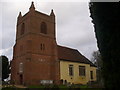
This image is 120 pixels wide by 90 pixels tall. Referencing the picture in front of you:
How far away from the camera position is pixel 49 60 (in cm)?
4106

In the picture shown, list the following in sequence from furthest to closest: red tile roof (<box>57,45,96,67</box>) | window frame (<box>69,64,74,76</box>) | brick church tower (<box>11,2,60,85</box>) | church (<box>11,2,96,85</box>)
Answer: red tile roof (<box>57,45,96,67</box>), window frame (<box>69,64,74,76</box>), church (<box>11,2,96,85</box>), brick church tower (<box>11,2,60,85</box>)

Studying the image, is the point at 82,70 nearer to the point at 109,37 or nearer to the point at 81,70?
the point at 81,70

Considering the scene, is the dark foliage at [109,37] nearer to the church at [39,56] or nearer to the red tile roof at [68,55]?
the church at [39,56]

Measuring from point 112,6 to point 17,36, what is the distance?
36.5m

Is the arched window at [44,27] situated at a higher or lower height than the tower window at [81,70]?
higher

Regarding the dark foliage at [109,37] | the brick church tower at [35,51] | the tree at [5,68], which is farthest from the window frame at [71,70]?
the dark foliage at [109,37]

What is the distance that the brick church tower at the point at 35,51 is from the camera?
37812 mm

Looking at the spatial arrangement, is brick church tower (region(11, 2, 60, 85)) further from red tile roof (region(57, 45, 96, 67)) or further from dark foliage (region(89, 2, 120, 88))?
dark foliage (region(89, 2, 120, 88))

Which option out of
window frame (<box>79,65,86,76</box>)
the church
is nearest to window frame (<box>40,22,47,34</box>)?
the church

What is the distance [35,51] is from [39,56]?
138 cm

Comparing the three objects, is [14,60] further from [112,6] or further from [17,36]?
[112,6]

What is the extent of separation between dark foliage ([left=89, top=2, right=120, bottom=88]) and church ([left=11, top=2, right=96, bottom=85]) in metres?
28.7

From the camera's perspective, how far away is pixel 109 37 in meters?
9.36

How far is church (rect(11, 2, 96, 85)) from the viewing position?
125ft
